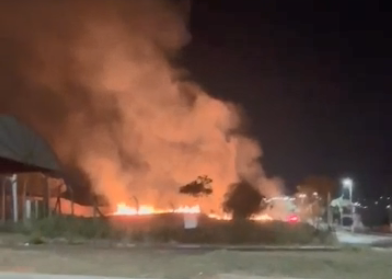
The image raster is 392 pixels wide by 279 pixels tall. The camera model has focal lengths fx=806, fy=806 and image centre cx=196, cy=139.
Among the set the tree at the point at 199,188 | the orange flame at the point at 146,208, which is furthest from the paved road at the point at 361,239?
the tree at the point at 199,188

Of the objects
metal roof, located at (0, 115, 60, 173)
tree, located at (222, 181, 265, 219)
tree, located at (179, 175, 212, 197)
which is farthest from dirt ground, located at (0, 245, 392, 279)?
tree, located at (179, 175, 212, 197)

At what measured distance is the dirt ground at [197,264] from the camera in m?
13.2

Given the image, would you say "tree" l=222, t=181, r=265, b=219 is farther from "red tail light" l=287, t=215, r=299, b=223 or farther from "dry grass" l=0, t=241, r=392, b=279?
"dry grass" l=0, t=241, r=392, b=279

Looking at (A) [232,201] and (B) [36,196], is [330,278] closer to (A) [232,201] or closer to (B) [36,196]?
(A) [232,201]

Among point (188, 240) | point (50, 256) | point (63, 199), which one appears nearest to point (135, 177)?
point (63, 199)

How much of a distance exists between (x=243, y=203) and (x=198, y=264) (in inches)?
567

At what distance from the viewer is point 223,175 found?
42.3m

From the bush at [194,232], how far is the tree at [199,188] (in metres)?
14.2

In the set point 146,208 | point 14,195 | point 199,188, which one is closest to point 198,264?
point 14,195

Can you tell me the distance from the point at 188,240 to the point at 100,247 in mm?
4064

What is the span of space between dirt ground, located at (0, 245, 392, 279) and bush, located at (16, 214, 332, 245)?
5.58 m

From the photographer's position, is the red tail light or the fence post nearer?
the red tail light

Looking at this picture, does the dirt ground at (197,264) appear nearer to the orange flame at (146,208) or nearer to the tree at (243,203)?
the tree at (243,203)

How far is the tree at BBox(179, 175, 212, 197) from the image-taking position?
124ft
